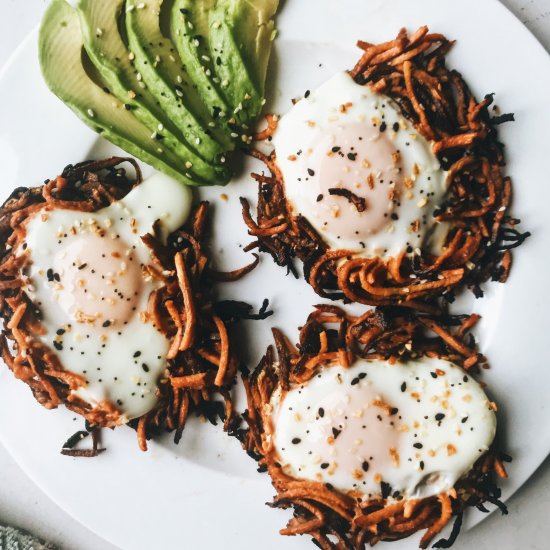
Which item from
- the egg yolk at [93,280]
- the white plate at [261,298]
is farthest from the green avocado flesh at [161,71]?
the egg yolk at [93,280]

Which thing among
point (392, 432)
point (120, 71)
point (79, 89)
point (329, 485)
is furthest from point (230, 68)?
point (329, 485)

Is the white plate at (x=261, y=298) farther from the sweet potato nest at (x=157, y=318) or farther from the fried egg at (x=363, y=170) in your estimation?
the fried egg at (x=363, y=170)

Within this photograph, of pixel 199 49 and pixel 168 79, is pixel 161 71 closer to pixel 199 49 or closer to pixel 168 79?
pixel 168 79

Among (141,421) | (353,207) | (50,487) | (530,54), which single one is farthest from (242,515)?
(530,54)

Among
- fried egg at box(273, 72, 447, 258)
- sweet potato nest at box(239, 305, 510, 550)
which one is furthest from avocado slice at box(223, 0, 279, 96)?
sweet potato nest at box(239, 305, 510, 550)

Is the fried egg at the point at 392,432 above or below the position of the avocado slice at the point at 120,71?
below

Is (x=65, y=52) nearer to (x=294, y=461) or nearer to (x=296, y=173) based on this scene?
(x=296, y=173)
